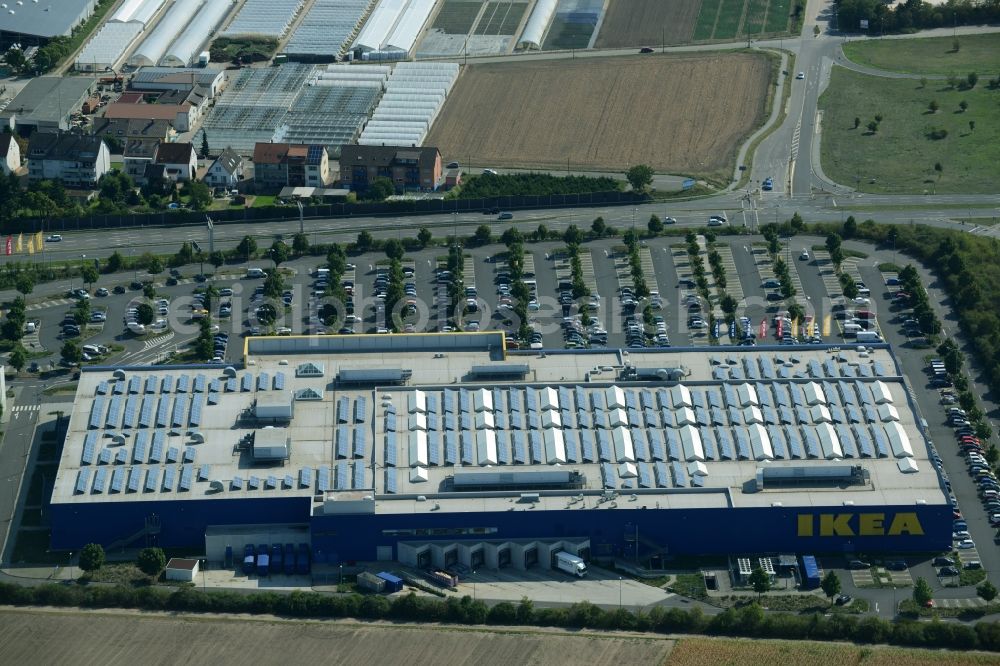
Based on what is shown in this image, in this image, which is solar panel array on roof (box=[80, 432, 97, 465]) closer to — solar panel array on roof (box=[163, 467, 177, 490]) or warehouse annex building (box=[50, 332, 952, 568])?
warehouse annex building (box=[50, 332, 952, 568])

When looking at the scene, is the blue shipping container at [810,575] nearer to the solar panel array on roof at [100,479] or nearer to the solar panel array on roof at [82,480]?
the solar panel array on roof at [100,479]

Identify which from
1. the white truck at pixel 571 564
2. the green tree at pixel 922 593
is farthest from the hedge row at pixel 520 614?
the white truck at pixel 571 564

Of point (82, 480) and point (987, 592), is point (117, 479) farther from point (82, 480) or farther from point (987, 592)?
point (987, 592)

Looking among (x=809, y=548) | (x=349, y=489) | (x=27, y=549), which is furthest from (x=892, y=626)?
(x=27, y=549)

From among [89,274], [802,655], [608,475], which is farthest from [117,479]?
[802,655]

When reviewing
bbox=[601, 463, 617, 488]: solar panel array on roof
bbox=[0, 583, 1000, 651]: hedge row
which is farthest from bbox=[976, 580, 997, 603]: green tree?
bbox=[601, 463, 617, 488]: solar panel array on roof

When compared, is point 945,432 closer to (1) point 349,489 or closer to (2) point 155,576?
(1) point 349,489
